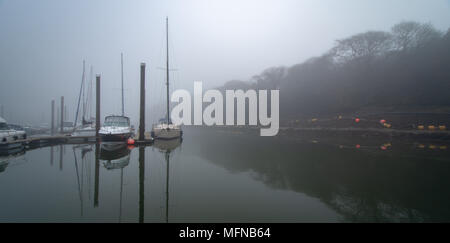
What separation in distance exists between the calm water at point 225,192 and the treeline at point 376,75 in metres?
24.0

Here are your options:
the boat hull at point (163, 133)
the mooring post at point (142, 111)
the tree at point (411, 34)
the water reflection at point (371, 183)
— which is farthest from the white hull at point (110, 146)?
the tree at point (411, 34)

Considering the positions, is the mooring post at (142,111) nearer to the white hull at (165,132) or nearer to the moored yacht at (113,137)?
the moored yacht at (113,137)

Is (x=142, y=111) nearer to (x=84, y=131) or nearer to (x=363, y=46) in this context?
(x=84, y=131)

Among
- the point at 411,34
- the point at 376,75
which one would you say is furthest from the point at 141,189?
the point at 411,34

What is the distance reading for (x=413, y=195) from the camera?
5.40m

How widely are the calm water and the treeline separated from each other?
2405 centimetres

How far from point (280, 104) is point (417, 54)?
84.6ft

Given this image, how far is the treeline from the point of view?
2545 centimetres

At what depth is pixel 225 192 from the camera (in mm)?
5941

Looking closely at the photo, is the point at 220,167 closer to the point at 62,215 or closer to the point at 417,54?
the point at 62,215

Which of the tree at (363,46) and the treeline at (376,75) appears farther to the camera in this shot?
the tree at (363,46)

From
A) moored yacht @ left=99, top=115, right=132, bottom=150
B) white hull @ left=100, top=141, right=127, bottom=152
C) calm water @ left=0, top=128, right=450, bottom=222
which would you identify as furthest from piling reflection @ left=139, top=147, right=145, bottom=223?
white hull @ left=100, top=141, right=127, bottom=152

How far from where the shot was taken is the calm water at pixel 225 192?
4335 millimetres

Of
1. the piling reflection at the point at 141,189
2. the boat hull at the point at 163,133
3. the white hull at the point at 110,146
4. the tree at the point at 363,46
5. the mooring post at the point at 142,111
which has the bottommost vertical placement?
the piling reflection at the point at 141,189
